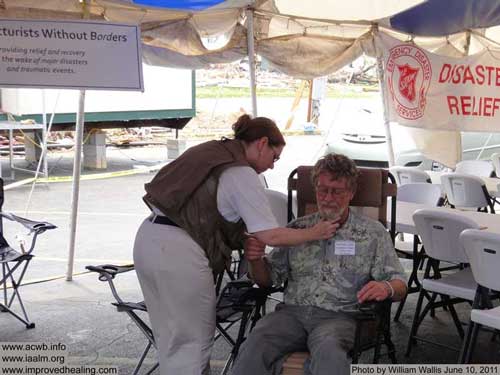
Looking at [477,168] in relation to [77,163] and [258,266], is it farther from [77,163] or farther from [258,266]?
[258,266]

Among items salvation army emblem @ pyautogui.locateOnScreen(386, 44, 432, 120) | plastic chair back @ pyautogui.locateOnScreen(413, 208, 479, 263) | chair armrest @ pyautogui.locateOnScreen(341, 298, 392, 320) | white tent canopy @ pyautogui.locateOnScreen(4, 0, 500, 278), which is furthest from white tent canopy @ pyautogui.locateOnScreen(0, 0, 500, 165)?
chair armrest @ pyautogui.locateOnScreen(341, 298, 392, 320)

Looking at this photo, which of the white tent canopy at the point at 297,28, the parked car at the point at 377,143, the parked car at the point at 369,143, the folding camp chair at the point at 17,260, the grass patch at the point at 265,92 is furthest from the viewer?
the grass patch at the point at 265,92

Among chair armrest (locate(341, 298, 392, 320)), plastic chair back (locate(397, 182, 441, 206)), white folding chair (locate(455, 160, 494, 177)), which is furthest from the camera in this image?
white folding chair (locate(455, 160, 494, 177))

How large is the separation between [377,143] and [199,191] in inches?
380

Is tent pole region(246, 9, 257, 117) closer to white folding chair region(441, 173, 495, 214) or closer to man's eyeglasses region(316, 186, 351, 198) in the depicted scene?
white folding chair region(441, 173, 495, 214)

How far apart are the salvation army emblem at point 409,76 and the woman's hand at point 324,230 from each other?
3.91m

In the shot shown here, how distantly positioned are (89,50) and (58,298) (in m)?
1.98

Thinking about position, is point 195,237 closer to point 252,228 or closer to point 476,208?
point 252,228

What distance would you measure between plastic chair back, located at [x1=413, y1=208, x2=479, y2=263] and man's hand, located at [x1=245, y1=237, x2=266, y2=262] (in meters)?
1.25

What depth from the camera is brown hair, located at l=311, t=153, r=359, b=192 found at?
3.02m

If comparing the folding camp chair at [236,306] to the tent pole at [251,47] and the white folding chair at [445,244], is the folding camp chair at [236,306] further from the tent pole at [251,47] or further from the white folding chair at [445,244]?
the tent pole at [251,47]

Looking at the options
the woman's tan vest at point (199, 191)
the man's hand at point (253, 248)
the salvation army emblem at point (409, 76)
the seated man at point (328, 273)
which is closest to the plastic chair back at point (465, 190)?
the salvation army emblem at point (409, 76)

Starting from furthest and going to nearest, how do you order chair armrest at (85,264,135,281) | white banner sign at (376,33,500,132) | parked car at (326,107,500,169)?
parked car at (326,107,500,169), white banner sign at (376,33,500,132), chair armrest at (85,264,135,281)

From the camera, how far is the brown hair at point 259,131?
2.78 metres
